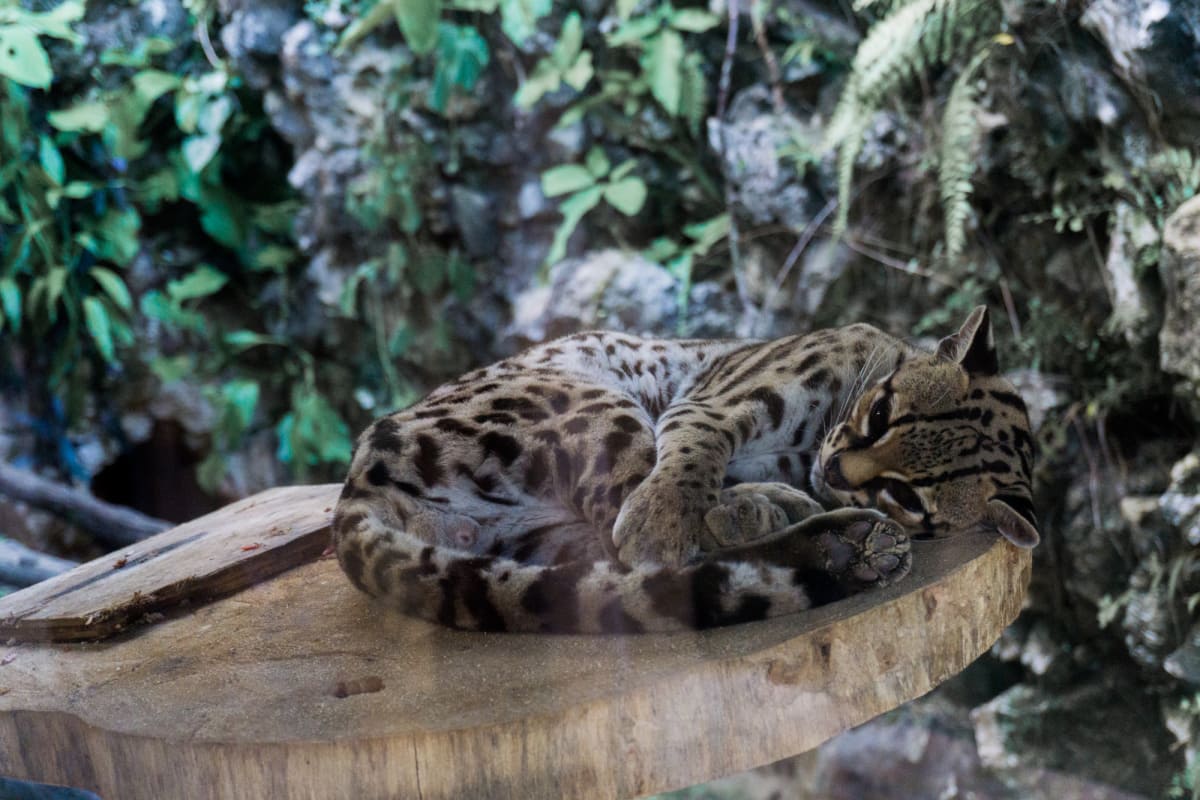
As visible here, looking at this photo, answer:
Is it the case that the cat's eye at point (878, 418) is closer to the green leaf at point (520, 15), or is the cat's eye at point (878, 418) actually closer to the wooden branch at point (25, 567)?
the wooden branch at point (25, 567)

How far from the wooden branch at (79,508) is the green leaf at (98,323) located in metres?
0.82

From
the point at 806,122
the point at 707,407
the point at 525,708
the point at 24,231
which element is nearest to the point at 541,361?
the point at 707,407

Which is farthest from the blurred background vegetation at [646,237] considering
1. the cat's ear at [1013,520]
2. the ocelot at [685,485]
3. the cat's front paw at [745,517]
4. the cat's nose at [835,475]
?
the cat's front paw at [745,517]

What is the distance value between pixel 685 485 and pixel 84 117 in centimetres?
375

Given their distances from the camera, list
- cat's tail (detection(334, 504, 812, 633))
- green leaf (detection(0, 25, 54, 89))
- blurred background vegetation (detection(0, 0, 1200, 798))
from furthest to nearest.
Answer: blurred background vegetation (detection(0, 0, 1200, 798)), green leaf (detection(0, 25, 54, 89)), cat's tail (detection(334, 504, 812, 633))

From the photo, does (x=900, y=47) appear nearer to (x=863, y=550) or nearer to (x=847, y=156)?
(x=847, y=156)

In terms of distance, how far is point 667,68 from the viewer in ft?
17.5

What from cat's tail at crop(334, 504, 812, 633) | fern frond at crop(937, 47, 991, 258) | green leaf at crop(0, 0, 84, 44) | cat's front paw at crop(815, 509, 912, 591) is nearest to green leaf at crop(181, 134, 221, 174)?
green leaf at crop(0, 0, 84, 44)

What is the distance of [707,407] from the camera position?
256 cm

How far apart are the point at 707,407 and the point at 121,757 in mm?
1466

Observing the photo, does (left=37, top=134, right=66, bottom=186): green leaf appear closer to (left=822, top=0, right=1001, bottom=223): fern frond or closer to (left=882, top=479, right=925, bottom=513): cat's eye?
(left=822, top=0, right=1001, bottom=223): fern frond

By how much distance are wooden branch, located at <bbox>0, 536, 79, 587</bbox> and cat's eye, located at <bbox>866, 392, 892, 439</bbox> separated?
2.73 m

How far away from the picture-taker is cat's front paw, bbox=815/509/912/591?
1945mm

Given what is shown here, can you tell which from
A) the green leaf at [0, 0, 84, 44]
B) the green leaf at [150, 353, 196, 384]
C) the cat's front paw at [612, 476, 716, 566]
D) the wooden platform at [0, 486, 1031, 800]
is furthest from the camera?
the green leaf at [150, 353, 196, 384]
